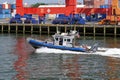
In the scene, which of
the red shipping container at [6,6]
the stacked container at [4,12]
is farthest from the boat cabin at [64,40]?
the red shipping container at [6,6]

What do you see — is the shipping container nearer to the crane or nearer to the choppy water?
the crane

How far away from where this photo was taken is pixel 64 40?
4872 cm

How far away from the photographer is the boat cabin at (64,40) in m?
48.2

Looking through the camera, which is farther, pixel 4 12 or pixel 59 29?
pixel 4 12

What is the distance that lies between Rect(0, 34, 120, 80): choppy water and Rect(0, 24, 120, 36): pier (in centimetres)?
A: 2866

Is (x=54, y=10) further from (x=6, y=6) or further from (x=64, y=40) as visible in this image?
(x=6, y=6)

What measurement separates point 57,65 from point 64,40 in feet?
29.3

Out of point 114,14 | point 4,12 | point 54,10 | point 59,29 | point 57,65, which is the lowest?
point 57,65

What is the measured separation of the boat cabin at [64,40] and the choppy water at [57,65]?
3.22ft

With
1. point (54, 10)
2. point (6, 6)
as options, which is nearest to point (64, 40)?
point (54, 10)

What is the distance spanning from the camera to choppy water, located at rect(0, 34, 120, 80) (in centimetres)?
3453

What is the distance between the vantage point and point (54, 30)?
272ft

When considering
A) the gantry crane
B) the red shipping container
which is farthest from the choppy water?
the red shipping container

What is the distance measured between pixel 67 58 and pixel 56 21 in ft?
148
